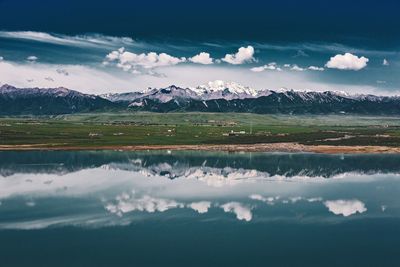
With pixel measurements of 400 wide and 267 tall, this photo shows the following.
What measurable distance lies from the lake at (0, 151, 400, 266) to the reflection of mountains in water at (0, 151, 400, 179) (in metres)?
0.52

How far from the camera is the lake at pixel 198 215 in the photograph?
29.6 m

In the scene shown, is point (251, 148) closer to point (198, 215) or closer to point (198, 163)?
point (198, 163)

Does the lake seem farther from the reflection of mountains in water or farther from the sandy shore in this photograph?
the sandy shore

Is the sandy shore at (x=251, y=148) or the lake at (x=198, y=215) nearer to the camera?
the lake at (x=198, y=215)

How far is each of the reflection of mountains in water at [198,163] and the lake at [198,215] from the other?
1.70 feet

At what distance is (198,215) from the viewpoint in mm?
40656

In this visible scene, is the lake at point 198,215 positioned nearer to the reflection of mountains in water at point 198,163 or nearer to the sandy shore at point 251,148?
the reflection of mountains in water at point 198,163

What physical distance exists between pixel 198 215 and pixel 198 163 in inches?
1600

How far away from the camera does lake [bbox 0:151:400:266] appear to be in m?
29.6

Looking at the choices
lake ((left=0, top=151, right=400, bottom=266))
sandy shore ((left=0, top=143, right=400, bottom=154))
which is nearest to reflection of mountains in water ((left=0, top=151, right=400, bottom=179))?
lake ((left=0, top=151, right=400, bottom=266))

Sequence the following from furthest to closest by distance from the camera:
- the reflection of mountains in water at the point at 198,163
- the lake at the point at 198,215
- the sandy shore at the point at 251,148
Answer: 1. the sandy shore at the point at 251,148
2. the reflection of mountains in water at the point at 198,163
3. the lake at the point at 198,215

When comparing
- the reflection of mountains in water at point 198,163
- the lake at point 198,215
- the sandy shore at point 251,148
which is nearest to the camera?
the lake at point 198,215

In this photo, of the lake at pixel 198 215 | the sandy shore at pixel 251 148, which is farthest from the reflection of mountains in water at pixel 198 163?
the sandy shore at pixel 251 148

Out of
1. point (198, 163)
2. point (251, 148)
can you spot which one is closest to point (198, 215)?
point (198, 163)
